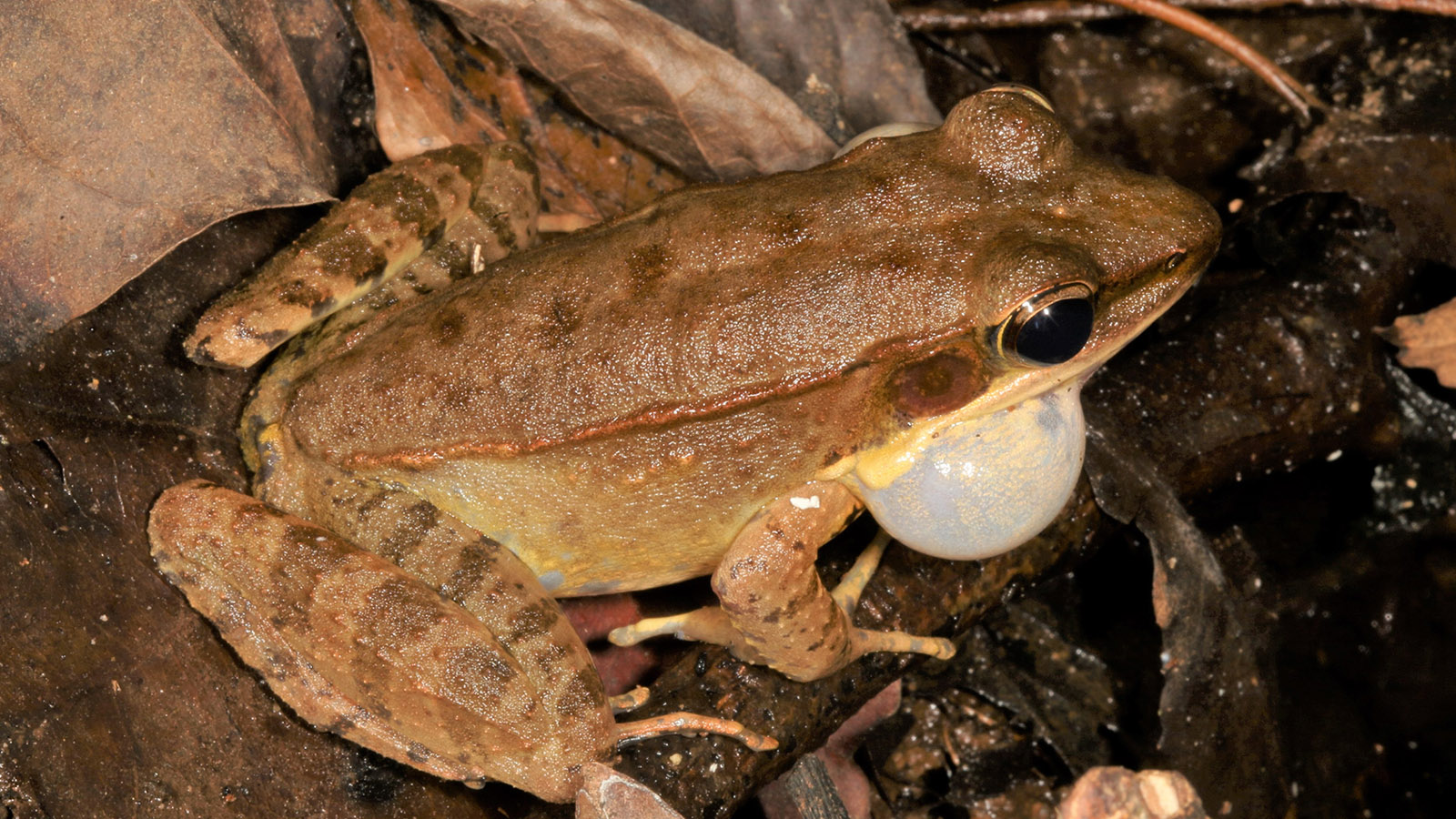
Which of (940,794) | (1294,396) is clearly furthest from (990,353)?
(940,794)

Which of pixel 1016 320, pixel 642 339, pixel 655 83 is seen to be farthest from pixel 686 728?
pixel 655 83

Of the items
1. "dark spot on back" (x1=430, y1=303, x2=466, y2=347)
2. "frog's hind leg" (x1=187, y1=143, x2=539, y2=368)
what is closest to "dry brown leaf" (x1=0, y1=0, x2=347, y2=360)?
"frog's hind leg" (x1=187, y1=143, x2=539, y2=368)

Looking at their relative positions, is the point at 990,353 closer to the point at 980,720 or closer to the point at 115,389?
the point at 980,720

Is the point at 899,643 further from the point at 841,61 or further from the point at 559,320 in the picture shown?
the point at 841,61

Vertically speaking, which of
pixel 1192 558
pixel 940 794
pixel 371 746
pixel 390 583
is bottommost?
pixel 940 794

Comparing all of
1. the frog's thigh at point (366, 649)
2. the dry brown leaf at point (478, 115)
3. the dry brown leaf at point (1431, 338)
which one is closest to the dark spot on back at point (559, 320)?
the frog's thigh at point (366, 649)

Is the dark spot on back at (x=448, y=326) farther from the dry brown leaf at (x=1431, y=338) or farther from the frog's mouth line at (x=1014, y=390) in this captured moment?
the dry brown leaf at (x=1431, y=338)
